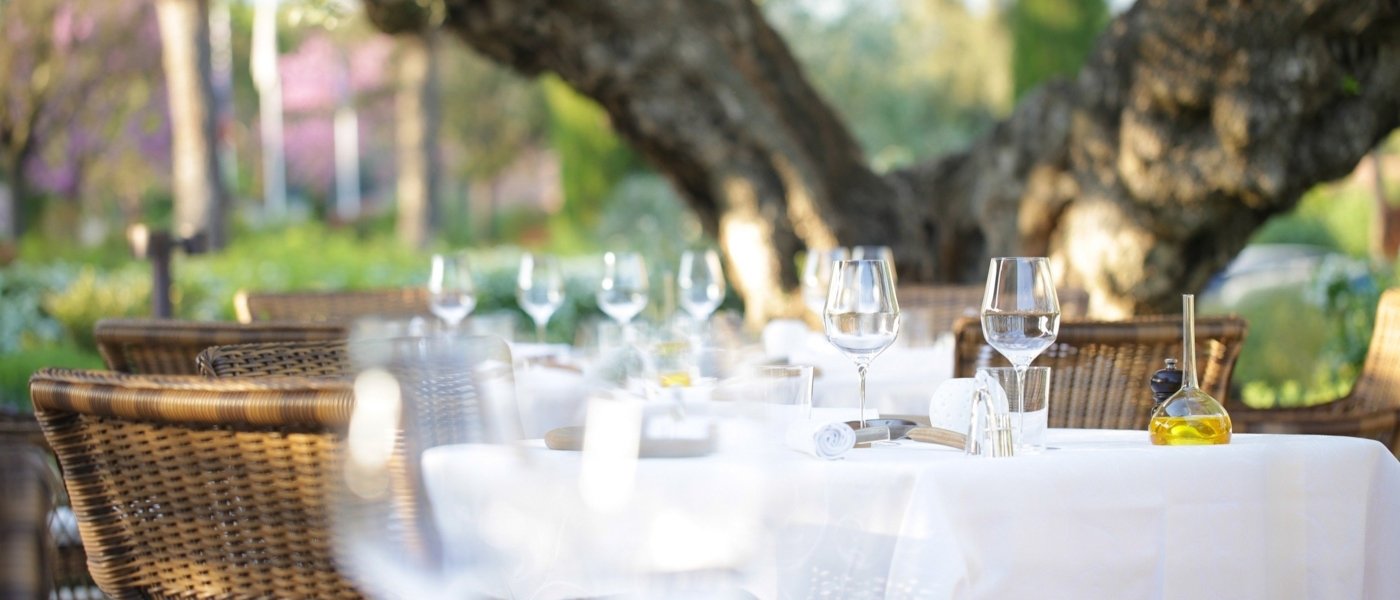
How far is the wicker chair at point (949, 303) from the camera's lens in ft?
15.7

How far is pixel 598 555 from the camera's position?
2.09m

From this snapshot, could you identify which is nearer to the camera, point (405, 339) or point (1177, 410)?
point (405, 339)

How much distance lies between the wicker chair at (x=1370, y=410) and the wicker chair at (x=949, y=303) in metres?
0.67

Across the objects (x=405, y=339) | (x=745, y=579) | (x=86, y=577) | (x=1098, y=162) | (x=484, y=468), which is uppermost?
(x=1098, y=162)

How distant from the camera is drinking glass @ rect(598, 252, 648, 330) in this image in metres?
4.18

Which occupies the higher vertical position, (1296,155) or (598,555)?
(1296,155)

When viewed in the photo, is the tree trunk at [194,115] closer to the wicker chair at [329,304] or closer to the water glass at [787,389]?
the wicker chair at [329,304]

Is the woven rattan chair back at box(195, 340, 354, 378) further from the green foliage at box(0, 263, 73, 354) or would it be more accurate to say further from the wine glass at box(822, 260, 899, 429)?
the green foliage at box(0, 263, 73, 354)

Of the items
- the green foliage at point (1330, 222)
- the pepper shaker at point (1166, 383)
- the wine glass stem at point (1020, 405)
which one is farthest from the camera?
the green foliage at point (1330, 222)

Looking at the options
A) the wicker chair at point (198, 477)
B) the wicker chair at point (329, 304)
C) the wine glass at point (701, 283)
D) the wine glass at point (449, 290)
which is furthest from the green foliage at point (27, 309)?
the wicker chair at point (198, 477)

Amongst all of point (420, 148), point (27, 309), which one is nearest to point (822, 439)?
point (27, 309)

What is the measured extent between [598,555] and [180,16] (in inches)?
432

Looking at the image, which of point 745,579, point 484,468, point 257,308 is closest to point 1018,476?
point 745,579

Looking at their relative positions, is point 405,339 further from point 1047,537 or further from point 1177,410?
point 1177,410
